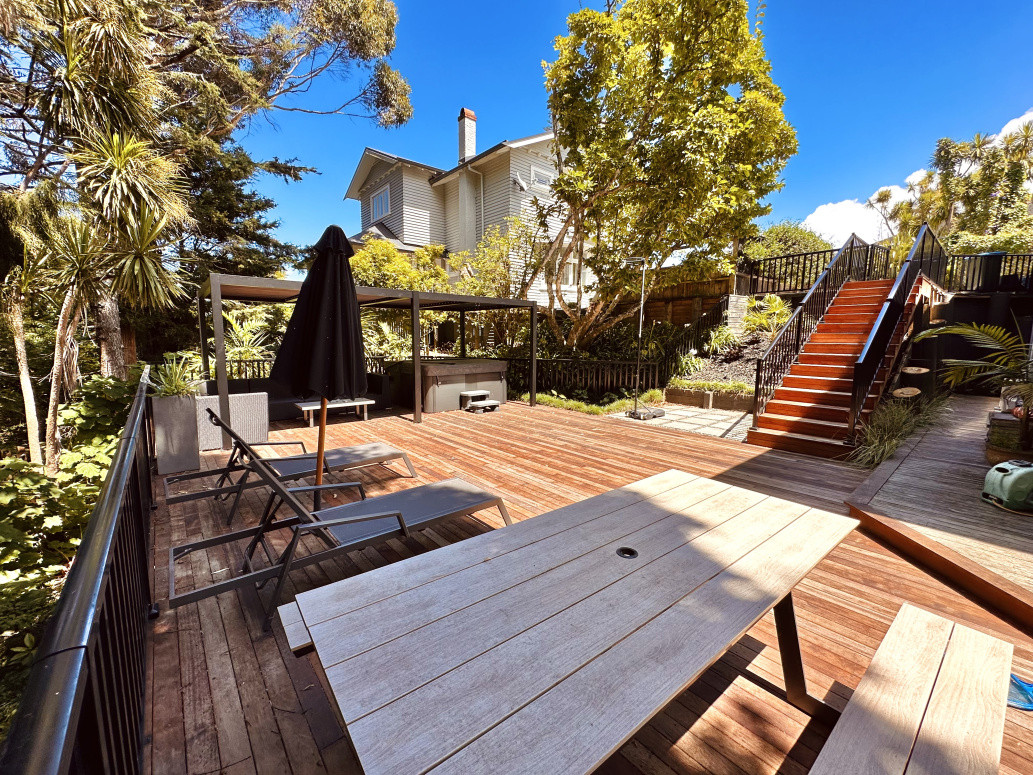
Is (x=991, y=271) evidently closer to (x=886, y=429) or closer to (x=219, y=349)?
(x=886, y=429)

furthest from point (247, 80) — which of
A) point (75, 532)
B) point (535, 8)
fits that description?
point (75, 532)

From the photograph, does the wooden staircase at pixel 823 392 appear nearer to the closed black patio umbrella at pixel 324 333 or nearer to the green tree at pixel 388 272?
the closed black patio umbrella at pixel 324 333

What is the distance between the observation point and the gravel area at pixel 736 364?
966cm

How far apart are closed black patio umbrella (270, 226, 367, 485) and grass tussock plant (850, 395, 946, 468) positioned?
19.1 feet

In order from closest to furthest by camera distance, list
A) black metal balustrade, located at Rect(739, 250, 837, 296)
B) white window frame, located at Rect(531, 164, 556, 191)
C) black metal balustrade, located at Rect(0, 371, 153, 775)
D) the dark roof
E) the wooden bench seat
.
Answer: black metal balustrade, located at Rect(0, 371, 153, 775) → the wooden bench seat → the dark roof → black metal balustrade, located at Rect(739, 250, 837, 296) → white window frame, located at Rect(531, 164, 556, 191)

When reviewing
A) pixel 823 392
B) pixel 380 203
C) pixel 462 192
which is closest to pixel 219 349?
pixel 823 392

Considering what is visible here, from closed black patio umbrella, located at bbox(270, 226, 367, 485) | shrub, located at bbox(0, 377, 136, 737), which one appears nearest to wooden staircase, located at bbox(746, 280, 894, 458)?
closed black patio umbrella, located at bbox(270, 226, 367, 485)

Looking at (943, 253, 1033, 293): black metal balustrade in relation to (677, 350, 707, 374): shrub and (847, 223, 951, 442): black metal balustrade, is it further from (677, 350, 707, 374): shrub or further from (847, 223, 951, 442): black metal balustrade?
(677, 350, 707, 374): shrub

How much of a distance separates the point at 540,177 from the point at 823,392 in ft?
45.5

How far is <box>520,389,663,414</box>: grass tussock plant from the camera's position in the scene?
29.2 ft

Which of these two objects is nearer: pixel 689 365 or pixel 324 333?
pixel 324 333

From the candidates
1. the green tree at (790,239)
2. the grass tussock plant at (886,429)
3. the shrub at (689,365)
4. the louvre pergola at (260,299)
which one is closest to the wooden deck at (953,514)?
the grass tussock plant at (886,429)

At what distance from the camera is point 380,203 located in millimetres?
19281

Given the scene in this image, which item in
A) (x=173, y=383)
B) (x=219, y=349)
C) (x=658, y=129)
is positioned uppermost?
(x=658, y=129)
